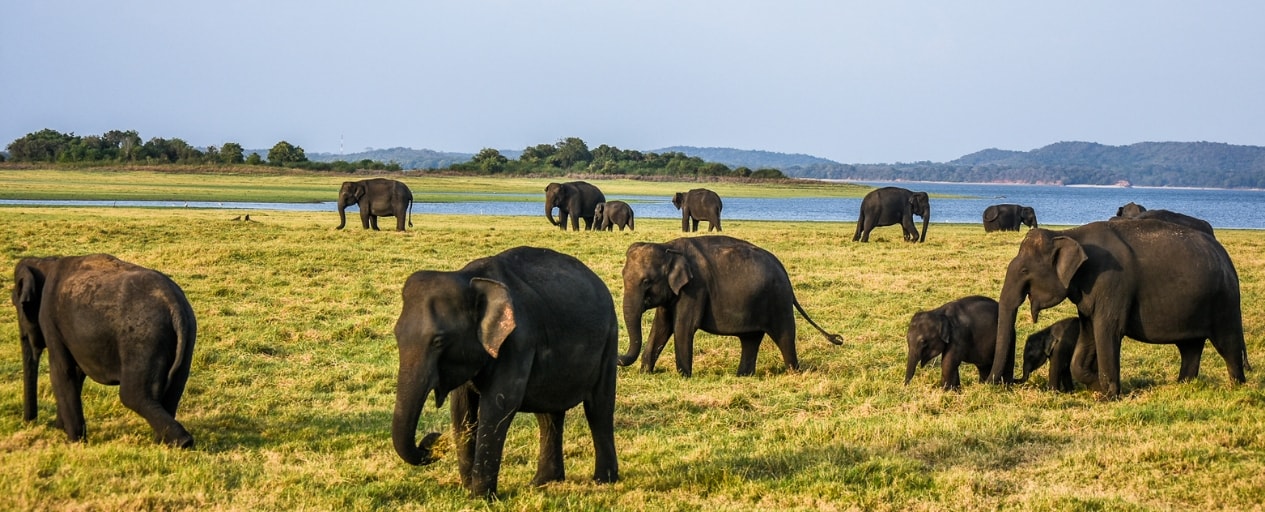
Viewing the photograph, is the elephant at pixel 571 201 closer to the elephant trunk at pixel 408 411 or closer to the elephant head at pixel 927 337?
the elephant head at pixel 927 337

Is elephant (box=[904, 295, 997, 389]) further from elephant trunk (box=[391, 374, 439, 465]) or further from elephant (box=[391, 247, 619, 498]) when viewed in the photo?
elephant trunk (box=[391, 374, 439, 465])

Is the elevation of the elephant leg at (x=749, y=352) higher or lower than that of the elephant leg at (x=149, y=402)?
lower

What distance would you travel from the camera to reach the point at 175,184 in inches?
2955

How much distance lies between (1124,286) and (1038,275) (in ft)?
2.59

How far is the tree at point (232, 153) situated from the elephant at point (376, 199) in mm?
78420

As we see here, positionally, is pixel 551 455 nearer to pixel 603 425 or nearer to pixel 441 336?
pixel 603 425

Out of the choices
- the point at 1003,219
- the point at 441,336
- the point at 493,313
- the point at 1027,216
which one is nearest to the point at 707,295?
the point at 493,313

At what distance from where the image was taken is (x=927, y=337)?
12344mm

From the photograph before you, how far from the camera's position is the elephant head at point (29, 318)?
382 inches

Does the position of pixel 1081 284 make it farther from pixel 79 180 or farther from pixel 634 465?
pixel 79 180

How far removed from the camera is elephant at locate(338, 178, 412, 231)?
36094 mm

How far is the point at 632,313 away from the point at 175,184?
2705 inches

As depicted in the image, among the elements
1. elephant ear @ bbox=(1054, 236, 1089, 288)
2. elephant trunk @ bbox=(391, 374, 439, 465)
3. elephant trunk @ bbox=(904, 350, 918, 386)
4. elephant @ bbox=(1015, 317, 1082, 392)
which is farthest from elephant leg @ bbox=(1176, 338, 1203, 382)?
elephant trunk @ bbox=(391, 374, 439, 465)

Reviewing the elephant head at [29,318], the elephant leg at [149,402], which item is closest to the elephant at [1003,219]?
the elephant head at [29,318]
